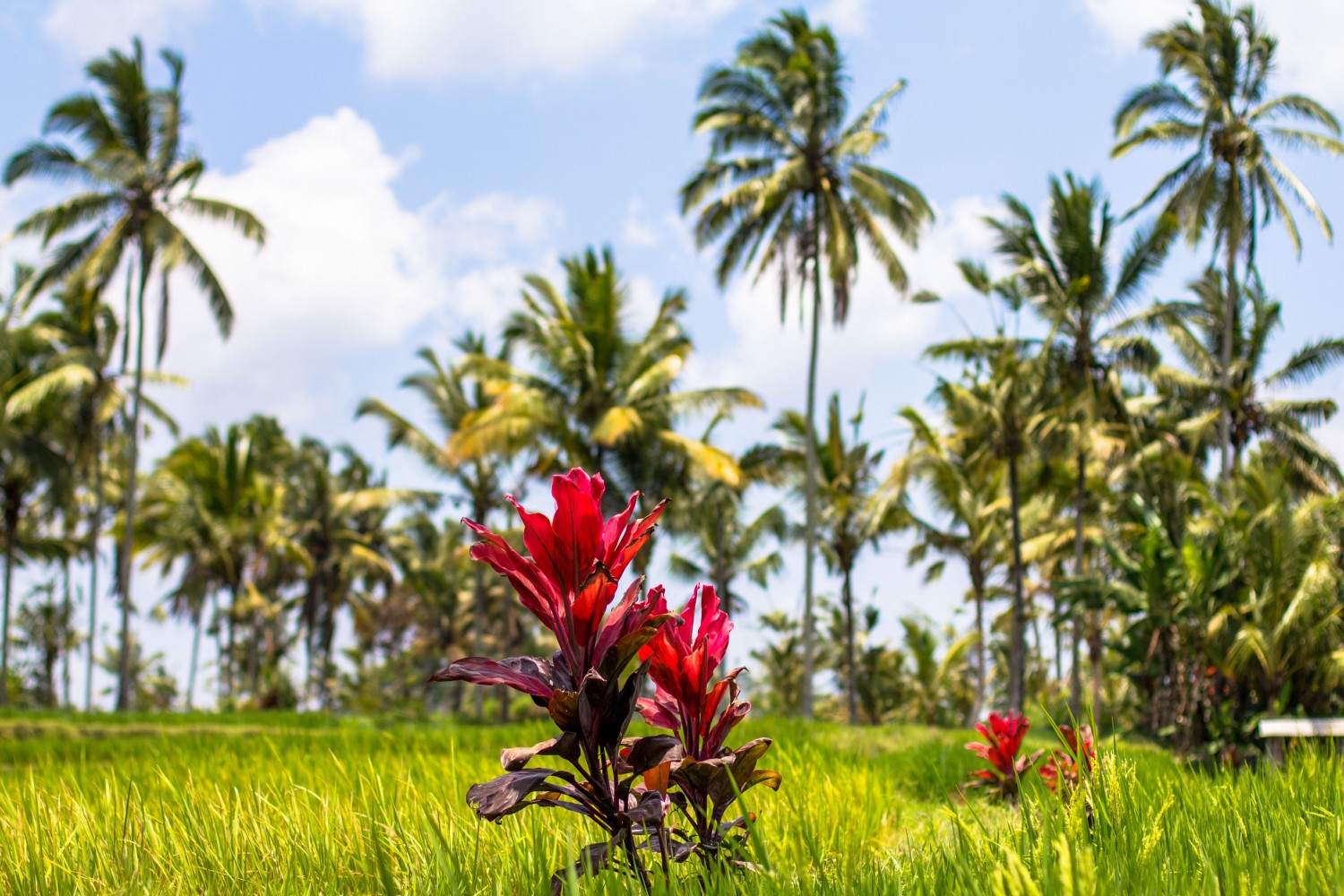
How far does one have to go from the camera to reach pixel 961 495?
75.8 ft

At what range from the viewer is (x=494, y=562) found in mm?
2434

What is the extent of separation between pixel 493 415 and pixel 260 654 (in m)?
26.3

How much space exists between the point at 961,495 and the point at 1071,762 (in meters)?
20.1

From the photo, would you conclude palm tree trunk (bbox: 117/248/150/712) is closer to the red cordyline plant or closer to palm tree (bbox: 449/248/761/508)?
palm tree (bbox: 449/248/761/508)

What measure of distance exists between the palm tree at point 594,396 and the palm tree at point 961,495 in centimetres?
413

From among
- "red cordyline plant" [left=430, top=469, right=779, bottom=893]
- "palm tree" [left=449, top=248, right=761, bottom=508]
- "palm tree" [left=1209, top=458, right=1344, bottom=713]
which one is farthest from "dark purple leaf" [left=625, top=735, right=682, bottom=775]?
"palm tree" [left=449, top=248, right=761, bottom=508]

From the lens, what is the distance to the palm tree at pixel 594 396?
1877 cm

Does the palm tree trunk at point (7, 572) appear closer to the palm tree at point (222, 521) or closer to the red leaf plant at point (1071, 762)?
the palm tree at point (222, 521)

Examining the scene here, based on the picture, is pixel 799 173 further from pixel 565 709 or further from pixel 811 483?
pixel 565 709

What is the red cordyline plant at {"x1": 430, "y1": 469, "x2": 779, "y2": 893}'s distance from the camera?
2312 mm

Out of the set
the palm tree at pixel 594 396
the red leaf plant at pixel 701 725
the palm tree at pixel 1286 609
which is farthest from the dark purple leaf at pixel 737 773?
the palm tree at pixel 594 396

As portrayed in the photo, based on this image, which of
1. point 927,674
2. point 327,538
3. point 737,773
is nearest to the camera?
point 737,773

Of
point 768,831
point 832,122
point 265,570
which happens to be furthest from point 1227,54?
point 265,570

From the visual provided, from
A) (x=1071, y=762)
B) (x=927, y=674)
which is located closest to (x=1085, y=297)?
(x=927, y=674)
